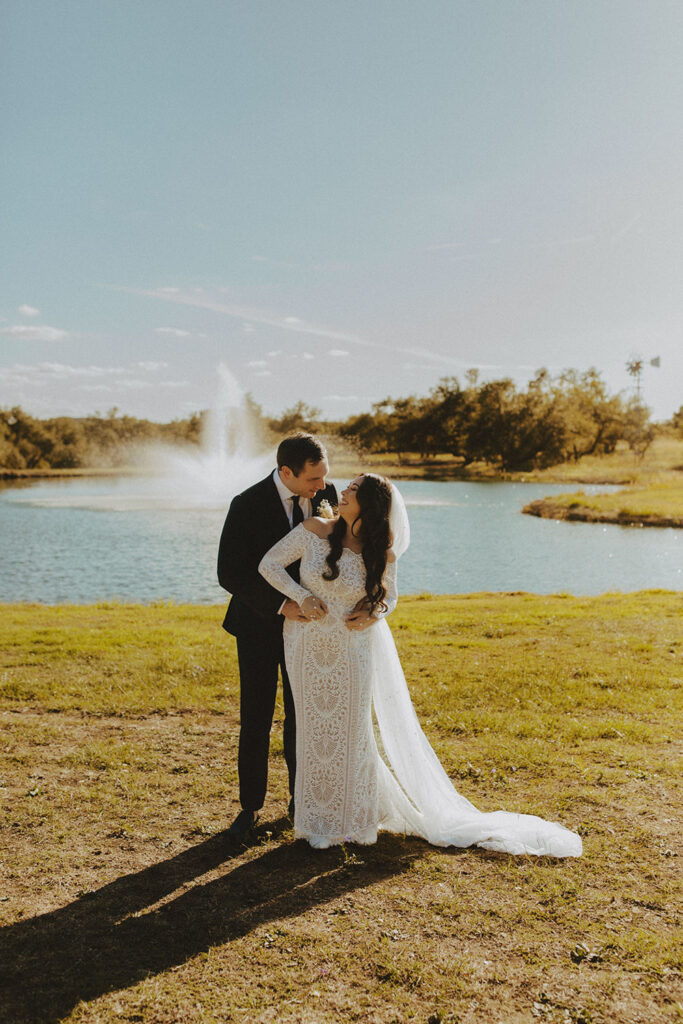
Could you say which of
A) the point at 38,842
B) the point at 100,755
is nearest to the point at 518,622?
the point at 100,755

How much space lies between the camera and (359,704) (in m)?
4.75

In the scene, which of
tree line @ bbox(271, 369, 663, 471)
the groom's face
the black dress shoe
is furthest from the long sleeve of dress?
tree line @ bbox(271, 369, 663, 471)

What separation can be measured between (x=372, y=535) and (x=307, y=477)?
1.89 feet

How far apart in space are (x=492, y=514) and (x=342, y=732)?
41820 mm

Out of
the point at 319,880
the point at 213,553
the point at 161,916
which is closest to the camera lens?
the point at 161,916

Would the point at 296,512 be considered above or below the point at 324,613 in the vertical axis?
above

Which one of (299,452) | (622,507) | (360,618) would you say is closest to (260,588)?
(360,618)

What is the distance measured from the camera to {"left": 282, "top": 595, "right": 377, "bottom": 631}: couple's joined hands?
453cm

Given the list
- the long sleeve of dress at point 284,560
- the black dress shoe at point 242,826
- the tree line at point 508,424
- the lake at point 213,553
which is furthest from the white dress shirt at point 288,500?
Result: the tree line at point 508,424

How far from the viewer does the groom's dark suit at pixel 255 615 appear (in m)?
4.79

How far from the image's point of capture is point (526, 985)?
137 inches

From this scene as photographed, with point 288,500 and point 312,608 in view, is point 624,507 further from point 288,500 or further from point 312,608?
point 312,608

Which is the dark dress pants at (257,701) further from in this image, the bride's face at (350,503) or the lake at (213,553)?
the lake at (213,553)

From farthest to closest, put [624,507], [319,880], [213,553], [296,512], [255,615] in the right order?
[624,507]
[213,553]
[296,512]
[255,615]
[319,880]
